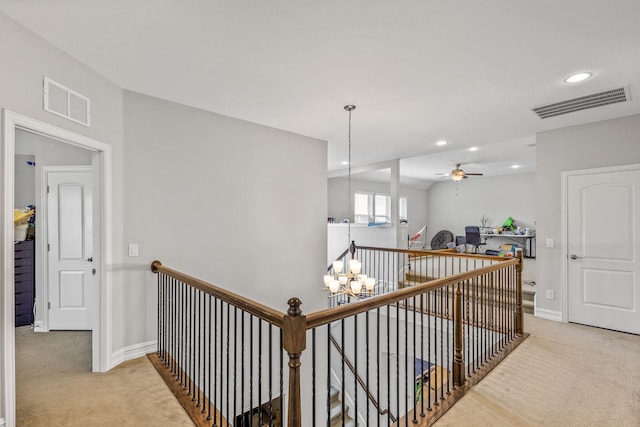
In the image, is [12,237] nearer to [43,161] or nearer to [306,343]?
[306,343]

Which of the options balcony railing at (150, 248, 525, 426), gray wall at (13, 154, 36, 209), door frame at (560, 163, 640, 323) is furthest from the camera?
gray wall at (13, 154, 36, 209)

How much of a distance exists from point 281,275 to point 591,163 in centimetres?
421

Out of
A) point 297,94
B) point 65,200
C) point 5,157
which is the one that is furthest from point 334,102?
point 65,200

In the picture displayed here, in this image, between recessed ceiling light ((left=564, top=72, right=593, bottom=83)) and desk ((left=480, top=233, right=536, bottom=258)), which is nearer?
recessed ceiling light ((left=564, top=72, right=593, bottom=83))

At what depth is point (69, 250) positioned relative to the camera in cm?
391

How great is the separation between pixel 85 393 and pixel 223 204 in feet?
6.86

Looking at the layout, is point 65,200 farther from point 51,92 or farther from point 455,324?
point 455,324

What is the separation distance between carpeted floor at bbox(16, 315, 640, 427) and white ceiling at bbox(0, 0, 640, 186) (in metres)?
2.58

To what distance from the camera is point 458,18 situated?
199 cm

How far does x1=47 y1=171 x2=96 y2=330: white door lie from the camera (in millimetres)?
3883

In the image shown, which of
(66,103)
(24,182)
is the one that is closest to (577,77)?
(66,103)

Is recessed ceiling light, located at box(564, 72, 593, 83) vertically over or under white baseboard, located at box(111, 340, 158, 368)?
over

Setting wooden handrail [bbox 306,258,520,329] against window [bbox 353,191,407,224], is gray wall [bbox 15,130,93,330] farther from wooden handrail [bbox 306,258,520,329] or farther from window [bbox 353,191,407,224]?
window [bbox 353,191,407,224]

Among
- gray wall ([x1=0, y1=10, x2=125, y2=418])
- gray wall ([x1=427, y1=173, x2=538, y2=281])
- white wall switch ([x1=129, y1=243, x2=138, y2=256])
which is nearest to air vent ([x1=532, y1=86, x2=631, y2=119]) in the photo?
gray wall ([x1=0, y1=10, x2=125, y2=418])
